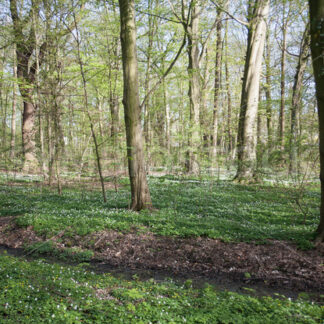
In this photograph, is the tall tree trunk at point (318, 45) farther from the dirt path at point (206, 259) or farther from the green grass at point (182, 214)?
the green grass at point (182, 214)

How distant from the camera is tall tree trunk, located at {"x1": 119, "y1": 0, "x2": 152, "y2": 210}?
26.8 ft

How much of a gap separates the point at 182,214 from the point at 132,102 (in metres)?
4.12

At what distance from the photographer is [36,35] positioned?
37.1 feet

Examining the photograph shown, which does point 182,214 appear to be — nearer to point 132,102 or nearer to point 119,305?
point 132,102

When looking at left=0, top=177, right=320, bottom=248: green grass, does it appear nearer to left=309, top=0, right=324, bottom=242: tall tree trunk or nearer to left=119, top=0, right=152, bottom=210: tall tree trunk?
left=119, top=0, right=152, bottom=210: tall tree trunk

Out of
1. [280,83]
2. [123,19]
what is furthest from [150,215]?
[280,83]

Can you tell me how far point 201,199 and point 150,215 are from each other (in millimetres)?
3314

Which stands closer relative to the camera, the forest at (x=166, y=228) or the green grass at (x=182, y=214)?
the forest at (x=166, y=228)

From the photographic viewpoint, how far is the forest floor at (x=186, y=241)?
5.19m

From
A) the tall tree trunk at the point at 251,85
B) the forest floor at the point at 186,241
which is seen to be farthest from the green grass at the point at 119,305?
the tall tree trunk at the point at 251,85

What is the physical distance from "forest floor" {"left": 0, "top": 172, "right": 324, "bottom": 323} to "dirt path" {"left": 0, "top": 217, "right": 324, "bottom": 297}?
2 centimetres

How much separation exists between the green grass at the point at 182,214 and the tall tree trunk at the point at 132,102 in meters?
1.03

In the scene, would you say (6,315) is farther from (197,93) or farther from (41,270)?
(197,93)

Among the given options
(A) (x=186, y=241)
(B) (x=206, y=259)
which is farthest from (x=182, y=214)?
(B) (x=206, y=259)
